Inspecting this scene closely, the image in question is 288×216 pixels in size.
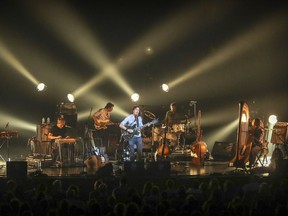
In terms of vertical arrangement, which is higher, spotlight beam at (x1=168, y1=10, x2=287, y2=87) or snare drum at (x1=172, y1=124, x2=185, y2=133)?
spotlight beam at (x1=168, y1=10, x2=287, y2=87)

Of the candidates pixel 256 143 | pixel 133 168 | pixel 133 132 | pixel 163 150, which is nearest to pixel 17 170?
pixel 133 168

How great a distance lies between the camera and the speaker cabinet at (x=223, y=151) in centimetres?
1866

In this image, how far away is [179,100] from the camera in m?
21.2

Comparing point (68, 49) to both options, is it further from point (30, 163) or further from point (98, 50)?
point (30, 163)

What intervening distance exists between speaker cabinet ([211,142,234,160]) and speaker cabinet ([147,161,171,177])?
6071 millimetres

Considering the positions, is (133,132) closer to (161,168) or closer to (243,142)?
(243,142)

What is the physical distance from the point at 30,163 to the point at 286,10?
9.77 metres

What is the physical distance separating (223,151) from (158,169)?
6522 millimetres

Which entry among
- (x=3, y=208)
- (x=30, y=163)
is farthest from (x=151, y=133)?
(x=3, y=208)

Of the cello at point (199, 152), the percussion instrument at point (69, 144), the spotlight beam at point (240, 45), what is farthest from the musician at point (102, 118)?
the spotlight beam at point (240, 45)

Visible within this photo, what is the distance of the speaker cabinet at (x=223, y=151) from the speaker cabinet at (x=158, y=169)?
607cm

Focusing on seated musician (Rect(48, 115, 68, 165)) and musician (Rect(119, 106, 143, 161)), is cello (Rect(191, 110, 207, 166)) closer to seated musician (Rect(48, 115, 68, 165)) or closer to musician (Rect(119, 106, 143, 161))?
musician (Rect(119, 106, 143, 161))

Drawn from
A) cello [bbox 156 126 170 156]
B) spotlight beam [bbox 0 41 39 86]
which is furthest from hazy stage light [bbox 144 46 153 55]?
cello [bbox 156 126 170 156]

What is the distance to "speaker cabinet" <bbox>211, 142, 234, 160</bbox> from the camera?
18.7 m
